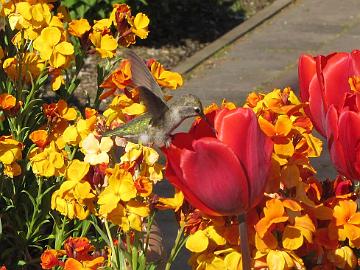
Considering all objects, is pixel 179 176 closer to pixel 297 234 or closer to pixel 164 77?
pixel 297 234

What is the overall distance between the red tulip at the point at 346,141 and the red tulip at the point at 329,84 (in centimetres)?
7

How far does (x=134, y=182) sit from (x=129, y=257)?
0.21 metres

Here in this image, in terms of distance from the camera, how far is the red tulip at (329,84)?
2.02 metres

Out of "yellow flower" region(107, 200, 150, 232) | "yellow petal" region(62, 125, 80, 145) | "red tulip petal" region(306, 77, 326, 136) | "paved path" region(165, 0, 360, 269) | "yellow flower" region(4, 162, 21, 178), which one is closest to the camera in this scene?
"yellow flower" region(107, 200, 150, 232)

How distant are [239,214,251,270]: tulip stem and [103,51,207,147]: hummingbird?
0.96 feet

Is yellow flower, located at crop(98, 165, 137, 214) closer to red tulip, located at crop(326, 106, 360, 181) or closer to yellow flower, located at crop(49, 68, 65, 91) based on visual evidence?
red tulip, located at crop(326, 106, 360, 181)

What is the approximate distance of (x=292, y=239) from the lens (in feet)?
6.02

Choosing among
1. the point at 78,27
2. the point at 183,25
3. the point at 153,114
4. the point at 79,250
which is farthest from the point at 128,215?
the point at 183,25

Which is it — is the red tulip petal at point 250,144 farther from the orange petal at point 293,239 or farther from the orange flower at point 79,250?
the orange flower at point 79,250

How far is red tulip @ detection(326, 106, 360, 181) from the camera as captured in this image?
1854 millimetres

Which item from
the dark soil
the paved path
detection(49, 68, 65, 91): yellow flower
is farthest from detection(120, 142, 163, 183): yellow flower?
the dark soil

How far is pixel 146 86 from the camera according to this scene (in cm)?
200

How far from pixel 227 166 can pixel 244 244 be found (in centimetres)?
15

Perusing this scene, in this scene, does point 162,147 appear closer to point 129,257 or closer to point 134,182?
point 134,182
